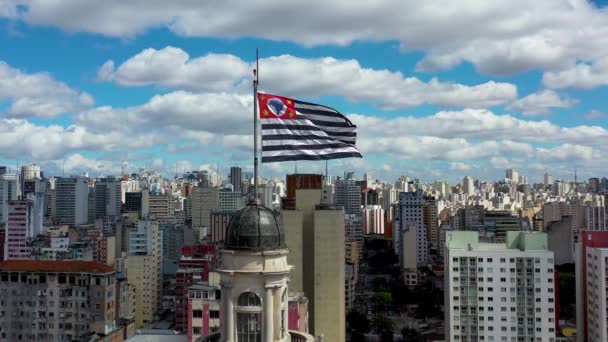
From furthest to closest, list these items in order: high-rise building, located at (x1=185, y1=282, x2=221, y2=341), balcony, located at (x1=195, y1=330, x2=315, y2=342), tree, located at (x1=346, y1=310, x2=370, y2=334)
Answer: tree, located at (x1=346, y1=310, x2=370, y2=334) → high-rise building, located at (x1=185, y1=282, x2=221, y2=341) → balcony, located at (x1=195, y1=330, x2=315, y2=342)

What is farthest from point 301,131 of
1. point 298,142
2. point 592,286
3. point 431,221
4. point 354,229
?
point 431,221

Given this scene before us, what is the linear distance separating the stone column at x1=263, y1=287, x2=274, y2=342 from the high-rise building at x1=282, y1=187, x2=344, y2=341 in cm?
4380

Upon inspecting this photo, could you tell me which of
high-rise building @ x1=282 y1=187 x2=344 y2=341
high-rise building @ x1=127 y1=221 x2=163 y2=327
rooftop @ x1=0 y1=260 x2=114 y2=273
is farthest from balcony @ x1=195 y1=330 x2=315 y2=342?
high-rise building @ x1=127 y1=221 x2=163 y2=327

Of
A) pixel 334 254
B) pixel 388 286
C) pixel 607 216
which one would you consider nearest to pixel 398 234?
pixel 388 286

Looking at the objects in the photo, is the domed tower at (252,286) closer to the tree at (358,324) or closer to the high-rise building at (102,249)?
the tree at (358,324)

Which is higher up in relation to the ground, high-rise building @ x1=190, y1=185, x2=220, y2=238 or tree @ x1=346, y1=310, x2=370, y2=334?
high-rise building @ x1=190, y1=185, x2=220, y2=238

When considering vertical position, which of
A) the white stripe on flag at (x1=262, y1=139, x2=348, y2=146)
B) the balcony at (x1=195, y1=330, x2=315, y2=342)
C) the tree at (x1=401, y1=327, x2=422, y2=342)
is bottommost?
the tree at (x1=401, y1=327, x2=422, y2=342)

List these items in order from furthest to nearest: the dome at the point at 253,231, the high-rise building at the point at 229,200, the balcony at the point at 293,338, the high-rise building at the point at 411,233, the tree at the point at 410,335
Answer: the high-rise building at the point at 229,200
the high-rise building at the point at 411,233
the tree at the point at 410,335
the balcony at the point at 293,338
the dome at the point at 253,231

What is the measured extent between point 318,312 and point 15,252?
47.9 m

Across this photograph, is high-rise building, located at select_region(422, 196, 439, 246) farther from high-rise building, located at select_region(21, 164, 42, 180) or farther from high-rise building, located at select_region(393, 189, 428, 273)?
high-rise building, located at select_region(21, 164, 42, 180)

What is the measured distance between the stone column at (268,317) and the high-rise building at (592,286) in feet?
136

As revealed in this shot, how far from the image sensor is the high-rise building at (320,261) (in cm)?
5456

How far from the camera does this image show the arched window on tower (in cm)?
1023

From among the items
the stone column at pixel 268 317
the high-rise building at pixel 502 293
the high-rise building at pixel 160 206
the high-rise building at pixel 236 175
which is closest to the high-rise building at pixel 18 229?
the high-rise building at pixel 160 206
